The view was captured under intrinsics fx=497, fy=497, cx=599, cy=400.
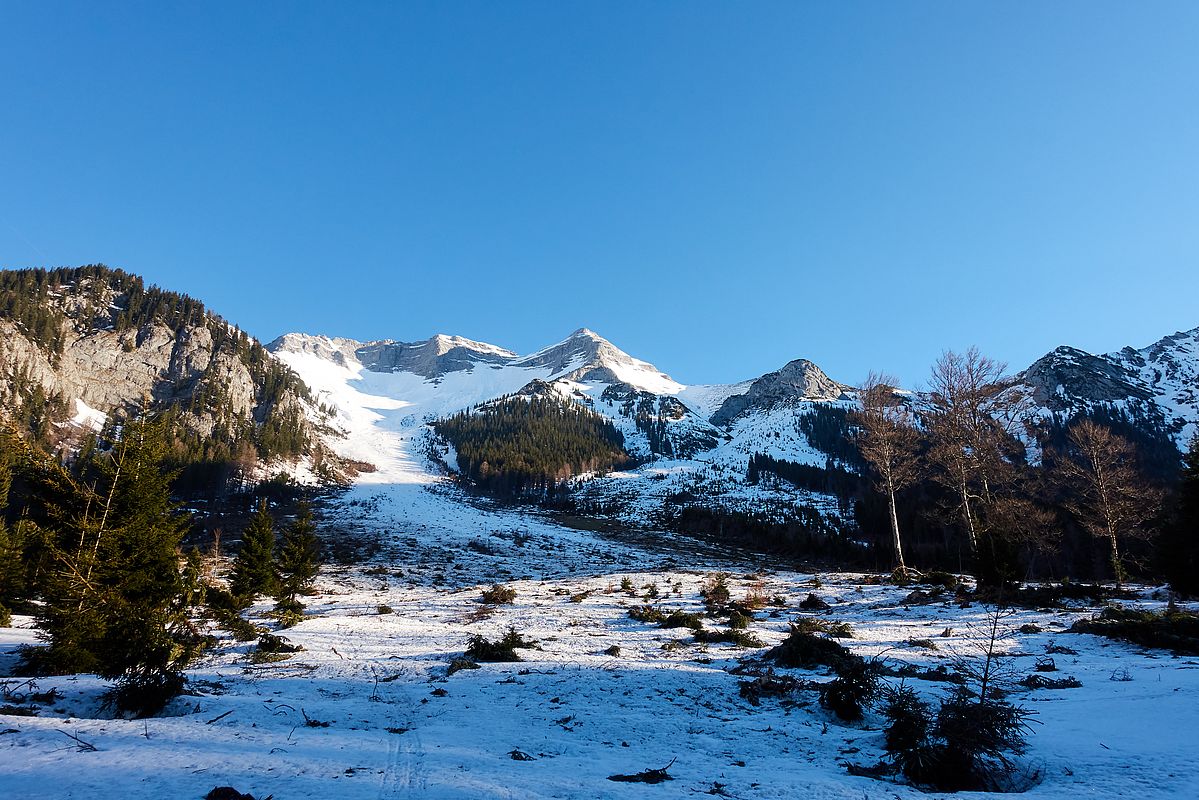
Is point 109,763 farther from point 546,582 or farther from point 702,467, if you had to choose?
point 702,467

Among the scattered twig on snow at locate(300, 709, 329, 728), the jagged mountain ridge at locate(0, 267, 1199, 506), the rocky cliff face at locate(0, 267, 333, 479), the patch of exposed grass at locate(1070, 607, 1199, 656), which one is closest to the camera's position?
the scattered twig on snow at locate(300, 709, 329, 728)

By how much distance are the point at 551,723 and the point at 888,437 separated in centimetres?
2681

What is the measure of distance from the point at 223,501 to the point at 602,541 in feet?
198

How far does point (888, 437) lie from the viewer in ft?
92.1

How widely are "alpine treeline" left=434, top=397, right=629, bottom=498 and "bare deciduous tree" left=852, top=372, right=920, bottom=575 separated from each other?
9990 centimetres

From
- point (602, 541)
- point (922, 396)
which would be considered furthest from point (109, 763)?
point (602, 541)

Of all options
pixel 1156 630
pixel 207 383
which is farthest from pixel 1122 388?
pixel 207 383

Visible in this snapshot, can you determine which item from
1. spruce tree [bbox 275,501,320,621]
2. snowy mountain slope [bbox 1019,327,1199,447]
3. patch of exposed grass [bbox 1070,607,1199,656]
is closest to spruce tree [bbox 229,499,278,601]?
spruce tree [bbox 275,501,320,621]

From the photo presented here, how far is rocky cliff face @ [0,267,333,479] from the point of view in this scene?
94.2m

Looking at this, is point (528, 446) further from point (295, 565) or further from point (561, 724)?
point (561, 724)

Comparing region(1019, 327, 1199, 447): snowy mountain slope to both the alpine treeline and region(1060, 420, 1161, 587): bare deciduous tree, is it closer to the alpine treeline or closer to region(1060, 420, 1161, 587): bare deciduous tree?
the alpine treeline

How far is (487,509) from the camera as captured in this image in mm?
87125

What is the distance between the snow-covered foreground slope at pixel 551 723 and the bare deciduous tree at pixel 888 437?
488 inches

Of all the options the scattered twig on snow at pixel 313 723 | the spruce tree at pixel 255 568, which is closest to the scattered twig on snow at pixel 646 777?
the scattered twig on snow at pixel 313 723
